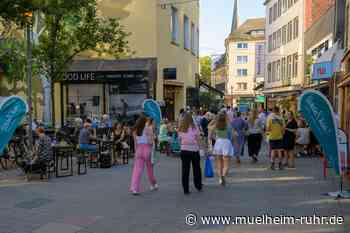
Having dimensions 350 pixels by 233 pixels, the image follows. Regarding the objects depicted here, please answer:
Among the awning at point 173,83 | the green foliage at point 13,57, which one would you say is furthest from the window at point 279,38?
the green foliage at point 13,57

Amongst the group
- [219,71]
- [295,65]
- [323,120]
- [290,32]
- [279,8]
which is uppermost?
[279,8]

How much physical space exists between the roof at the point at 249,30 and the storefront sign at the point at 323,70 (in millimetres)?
70818

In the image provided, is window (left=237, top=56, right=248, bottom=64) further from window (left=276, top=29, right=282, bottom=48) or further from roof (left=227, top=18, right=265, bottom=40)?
window (left=276, top=29, right=282, bottom=48)

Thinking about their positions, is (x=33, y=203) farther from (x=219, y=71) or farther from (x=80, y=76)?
(x=219, y=71)

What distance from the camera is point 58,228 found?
6230 millimetres

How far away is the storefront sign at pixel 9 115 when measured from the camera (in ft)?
31.0

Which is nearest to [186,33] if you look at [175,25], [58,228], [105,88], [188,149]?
[175,25]

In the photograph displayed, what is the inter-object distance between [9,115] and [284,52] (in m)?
41.2

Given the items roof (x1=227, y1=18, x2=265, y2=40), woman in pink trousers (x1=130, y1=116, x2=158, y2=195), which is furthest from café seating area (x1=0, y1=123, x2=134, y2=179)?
roof (x1=227, y1=18, x2=265, y2=40)

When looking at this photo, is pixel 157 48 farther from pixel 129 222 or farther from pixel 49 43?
pixel 129 222

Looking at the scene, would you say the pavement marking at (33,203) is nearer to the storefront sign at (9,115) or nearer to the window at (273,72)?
the storefront sign at (9,115)

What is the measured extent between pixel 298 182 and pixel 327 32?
59.0ft

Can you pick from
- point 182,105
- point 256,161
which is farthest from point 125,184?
point 182,105

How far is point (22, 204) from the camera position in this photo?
771 cm
